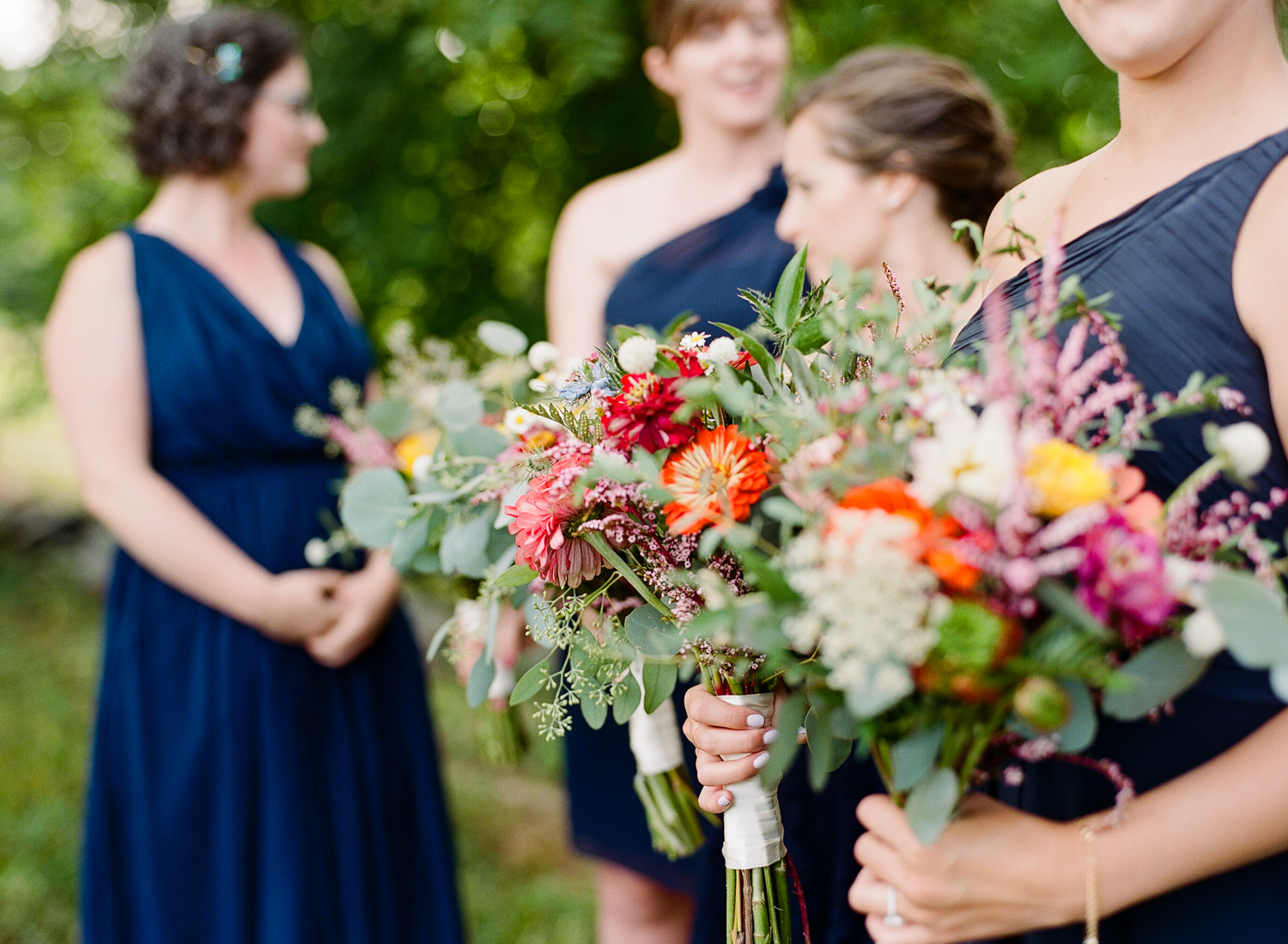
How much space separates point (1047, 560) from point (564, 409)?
0.65 metres

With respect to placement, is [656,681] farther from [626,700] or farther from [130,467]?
[130,467]

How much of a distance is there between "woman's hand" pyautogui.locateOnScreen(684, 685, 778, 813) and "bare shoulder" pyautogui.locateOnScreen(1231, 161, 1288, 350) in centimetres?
65

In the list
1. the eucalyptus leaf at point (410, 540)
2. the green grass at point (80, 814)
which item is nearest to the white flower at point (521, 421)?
the eucalyptus leaf at point (410, 540)

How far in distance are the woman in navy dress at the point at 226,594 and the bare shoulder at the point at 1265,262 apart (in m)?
2.00

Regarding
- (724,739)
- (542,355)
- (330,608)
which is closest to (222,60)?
(330,608)

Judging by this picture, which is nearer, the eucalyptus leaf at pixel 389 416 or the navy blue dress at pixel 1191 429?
the navy blue dress at pixel 1191 429

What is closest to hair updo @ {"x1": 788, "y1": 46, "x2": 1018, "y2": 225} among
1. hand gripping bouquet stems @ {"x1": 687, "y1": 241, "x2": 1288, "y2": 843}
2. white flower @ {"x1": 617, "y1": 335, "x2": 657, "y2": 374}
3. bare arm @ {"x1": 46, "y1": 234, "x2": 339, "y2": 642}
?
white flower @ {"x1": 617, "y1": 335, "x2": 657, "y2": 374}

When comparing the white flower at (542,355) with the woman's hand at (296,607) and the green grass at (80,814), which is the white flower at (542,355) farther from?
the green grass at (80,814)

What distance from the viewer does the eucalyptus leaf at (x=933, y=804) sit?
34.9 inches

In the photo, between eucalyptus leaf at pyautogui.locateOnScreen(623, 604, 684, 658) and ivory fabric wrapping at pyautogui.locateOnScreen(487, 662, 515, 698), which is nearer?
eucalyptus leaf at pyautogui.locateOnScreen(623, 604, 684, 658)

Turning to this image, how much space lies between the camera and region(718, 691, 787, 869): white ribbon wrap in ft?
4.10

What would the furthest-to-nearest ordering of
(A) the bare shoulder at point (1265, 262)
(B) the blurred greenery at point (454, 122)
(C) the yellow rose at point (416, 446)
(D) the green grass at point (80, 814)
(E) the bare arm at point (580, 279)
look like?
(D) the green grass at point (80, 814)
(B) the blurred greenery at point (454, 122)
(E) the bare arm at point (580, 279)
(C) the yellow rose at point (416, 446)
(A) the bare shoulder at point (1265, 262)

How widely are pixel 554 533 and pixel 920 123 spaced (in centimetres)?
140

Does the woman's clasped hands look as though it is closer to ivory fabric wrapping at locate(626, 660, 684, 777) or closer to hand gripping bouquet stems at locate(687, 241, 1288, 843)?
ivory fabric wrapping at locate(626, 660, 684, 777)
